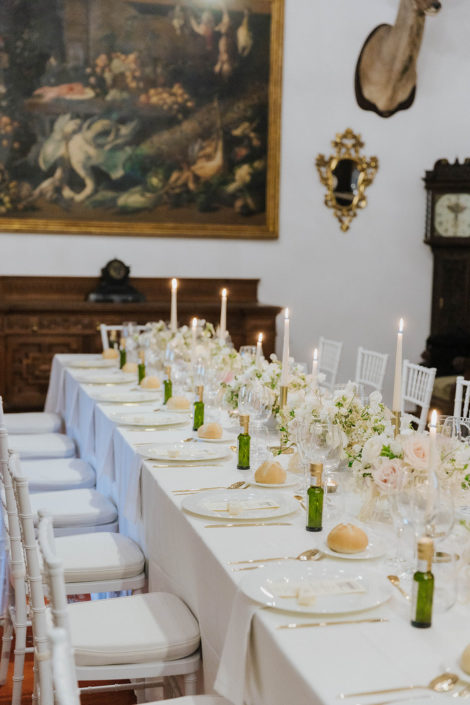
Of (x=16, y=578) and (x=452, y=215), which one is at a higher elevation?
(x=452, y=215)

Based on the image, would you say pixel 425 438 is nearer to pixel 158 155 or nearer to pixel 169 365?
pixel 169 365

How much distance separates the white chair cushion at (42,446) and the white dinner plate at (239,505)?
97.5 inches

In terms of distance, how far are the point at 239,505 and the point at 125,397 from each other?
7.01 ft

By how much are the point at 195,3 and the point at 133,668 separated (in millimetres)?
7287

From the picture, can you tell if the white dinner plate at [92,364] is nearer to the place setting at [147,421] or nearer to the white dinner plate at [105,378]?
the white dinner plate at [105,378]

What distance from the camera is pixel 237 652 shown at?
1840mm

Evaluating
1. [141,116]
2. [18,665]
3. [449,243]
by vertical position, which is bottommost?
[18,665]

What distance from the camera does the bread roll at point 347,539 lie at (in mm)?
2111

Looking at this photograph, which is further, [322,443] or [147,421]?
[147,421]

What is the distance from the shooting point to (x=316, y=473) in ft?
7.74

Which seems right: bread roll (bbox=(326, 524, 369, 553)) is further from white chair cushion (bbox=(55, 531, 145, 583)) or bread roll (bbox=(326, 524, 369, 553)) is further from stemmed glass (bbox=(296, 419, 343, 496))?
white chair cushion (bbox=(55, 531, 145, 583))

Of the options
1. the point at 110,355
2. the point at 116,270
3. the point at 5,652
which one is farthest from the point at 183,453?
the point at 116,270

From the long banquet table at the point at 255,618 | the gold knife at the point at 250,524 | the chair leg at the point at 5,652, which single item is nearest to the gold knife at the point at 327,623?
the long banquet table at the point at 255,618

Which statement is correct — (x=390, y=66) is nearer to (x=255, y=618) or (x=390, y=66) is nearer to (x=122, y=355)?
(x=122, y=355)
